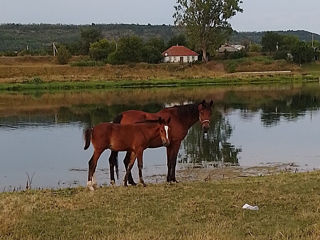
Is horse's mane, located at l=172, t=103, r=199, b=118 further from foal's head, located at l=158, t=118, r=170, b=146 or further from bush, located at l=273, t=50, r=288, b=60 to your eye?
bush, located at l=273, t=50, r=288, b=60

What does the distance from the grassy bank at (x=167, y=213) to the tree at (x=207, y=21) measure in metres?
Result: 64.5

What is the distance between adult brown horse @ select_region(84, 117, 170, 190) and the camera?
1062cm

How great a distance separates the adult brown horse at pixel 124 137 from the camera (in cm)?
1062

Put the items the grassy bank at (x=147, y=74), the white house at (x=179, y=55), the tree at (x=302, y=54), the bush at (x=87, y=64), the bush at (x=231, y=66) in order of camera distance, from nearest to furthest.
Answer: the grassy bank at (x=147, y=74), the bush at (x=87, y=64), the bush at (x=231, y=66), the tree at (x=302, y=54), the white house at (x=179, y=55)

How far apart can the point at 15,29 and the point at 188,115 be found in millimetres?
193099

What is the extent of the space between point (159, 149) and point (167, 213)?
1186cm

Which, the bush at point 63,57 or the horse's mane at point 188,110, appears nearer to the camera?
the horse's mane at point 188,110

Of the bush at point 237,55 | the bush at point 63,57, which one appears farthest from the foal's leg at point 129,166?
the bush at point 237,55

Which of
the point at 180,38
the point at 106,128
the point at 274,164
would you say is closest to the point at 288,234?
the point at 106,128

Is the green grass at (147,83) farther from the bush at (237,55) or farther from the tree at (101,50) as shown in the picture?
the tree at (101,50)

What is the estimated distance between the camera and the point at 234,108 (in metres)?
34.9

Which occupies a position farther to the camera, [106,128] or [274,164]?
[274,164]

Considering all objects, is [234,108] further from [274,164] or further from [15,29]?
[15,29]

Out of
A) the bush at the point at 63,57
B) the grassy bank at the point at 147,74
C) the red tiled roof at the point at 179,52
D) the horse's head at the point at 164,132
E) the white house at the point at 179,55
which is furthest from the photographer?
the red tiled roof at the point at 179,52
